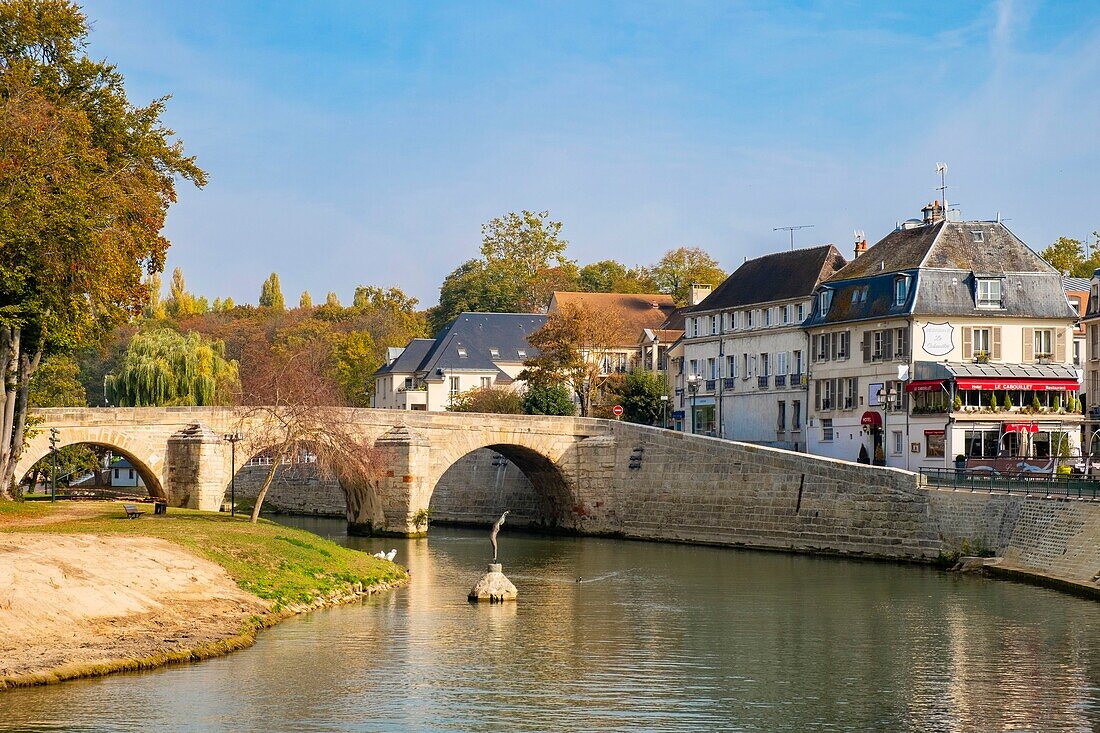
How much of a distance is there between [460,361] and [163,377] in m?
24.8

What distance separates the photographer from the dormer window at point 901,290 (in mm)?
55494

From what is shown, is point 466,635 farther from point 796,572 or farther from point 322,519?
point 322,519

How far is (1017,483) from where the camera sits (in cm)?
4228

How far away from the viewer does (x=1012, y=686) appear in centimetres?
2417

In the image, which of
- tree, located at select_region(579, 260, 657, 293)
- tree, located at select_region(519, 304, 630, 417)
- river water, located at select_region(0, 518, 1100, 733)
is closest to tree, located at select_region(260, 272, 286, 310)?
tree, located at select_region(579, 260, 657, 293)

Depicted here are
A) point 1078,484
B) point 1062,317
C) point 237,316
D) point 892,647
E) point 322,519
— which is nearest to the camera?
point 892,647

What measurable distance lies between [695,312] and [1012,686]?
48.5 metres

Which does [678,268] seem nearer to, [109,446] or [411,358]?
[411,358]

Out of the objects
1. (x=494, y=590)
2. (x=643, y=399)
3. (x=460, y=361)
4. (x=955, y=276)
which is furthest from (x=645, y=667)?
(x=460, y=361)

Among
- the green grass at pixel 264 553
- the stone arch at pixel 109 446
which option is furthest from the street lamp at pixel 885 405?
the stone arch at pixel 109 446

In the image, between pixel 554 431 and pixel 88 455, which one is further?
pixel 88 455

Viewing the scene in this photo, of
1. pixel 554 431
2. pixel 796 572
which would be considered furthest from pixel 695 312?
pixel 796 572

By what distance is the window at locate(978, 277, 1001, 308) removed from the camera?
55.3 metres

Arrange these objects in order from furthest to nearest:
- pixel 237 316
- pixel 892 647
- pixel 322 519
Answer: pixel 237 316
pixel 322 519
pixel 892 647
